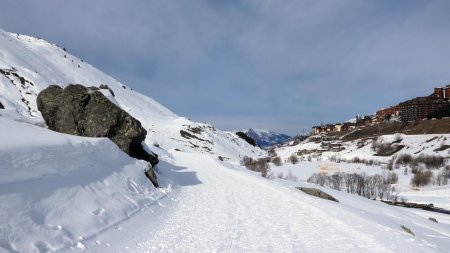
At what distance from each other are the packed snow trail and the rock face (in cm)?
830

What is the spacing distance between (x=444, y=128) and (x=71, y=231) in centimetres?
13931

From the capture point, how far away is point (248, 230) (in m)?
11.4

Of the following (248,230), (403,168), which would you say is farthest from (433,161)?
(248,230)

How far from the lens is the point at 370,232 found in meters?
11.7

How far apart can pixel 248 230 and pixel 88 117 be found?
15846 millimetres

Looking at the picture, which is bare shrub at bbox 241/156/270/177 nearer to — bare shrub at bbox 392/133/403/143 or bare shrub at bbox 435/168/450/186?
bare shrub at bbox 435/168/450/186

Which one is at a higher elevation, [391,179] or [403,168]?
[403,168]

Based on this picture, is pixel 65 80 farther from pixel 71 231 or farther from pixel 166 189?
pixel 71 231

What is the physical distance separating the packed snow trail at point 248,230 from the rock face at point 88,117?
8.30 meters

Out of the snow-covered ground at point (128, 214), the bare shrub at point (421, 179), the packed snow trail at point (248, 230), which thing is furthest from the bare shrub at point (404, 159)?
the packed snow trail at point (248, 230)

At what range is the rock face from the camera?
76.2 feet

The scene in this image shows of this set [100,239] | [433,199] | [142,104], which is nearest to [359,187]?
[433,199]

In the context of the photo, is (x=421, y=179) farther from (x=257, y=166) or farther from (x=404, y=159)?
(x=404, y=159)

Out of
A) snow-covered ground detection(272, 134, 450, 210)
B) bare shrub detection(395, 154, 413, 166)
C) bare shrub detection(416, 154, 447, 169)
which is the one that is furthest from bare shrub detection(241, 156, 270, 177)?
bare shrub detection(395, 154, 413, 166)
